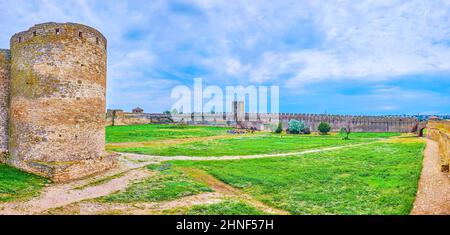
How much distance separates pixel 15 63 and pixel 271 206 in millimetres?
12797

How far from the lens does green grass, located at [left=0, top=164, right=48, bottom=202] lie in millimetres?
10578

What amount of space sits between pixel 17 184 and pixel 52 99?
371 cm

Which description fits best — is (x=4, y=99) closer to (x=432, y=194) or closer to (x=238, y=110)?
(x=432, y=194)

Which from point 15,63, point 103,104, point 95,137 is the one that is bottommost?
point 95,137

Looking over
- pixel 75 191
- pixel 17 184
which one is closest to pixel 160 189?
pixel 75 191

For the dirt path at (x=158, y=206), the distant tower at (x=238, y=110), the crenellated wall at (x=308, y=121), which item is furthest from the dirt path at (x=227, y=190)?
the distant tower at (x=238, y=110)

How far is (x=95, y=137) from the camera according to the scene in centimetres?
1502

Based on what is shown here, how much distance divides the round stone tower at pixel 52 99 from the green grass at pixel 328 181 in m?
5.46

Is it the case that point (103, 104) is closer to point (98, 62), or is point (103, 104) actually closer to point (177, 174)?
point (98, 62)

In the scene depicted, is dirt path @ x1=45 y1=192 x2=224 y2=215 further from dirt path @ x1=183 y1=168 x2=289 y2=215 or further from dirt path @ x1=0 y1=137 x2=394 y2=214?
dirt path @ x1=183 y1=168 x2=289 y2=215

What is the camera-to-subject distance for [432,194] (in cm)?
1123

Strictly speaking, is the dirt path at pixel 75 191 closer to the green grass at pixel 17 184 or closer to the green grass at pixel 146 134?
the green grass at pixel 17 184

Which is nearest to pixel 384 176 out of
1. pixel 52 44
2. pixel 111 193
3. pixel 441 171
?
pixel 441 171

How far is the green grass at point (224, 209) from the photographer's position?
9.29 m
